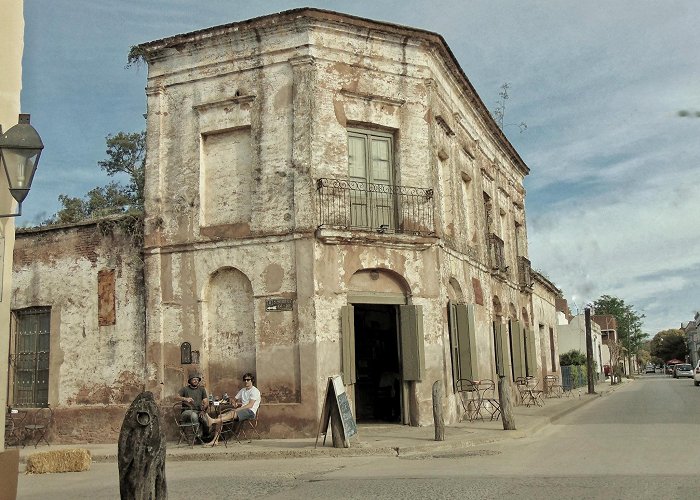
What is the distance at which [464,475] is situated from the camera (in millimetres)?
9195

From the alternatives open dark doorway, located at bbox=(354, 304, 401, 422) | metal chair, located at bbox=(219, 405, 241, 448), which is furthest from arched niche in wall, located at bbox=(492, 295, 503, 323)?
metal chair, located at bbox=(219, 405, 241, 448)

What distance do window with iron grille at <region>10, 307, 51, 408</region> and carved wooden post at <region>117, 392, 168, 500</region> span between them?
11.8 m

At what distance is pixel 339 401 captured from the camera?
480 inches

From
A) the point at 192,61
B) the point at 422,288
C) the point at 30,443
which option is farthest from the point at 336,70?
the point at 30,443

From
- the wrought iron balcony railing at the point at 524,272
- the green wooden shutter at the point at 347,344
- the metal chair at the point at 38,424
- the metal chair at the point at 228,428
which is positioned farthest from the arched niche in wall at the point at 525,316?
the metal chair at the point at 38,424

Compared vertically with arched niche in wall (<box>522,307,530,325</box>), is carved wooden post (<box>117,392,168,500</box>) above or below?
below

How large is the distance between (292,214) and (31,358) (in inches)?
281

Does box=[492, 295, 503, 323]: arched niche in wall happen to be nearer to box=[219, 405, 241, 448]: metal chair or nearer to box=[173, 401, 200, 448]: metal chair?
box=[219, 405, 241, 448]: metal chair

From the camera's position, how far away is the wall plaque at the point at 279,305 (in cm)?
1455

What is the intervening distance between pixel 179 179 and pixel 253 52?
322 cm

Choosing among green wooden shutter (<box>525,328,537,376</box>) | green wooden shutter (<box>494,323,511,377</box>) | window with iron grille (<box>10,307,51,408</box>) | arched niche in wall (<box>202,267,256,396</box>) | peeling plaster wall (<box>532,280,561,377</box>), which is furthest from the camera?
peeling plaster wall (<box>532,280,561,377</box>)

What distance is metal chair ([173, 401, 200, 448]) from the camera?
13688 mm

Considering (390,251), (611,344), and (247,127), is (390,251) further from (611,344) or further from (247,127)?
(611,344)

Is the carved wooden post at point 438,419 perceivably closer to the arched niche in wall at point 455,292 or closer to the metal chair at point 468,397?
the metal chair at point 468,397
